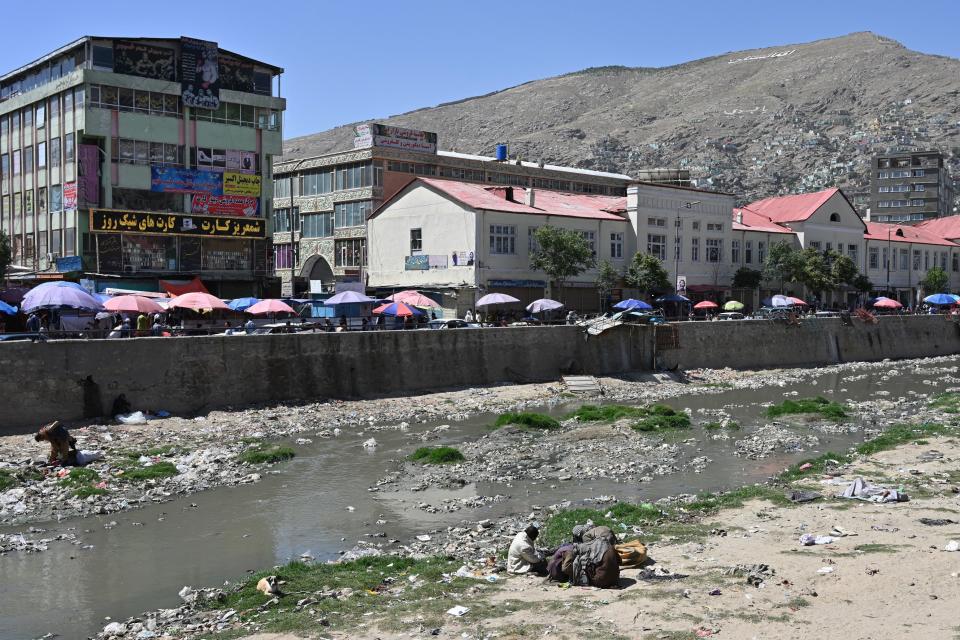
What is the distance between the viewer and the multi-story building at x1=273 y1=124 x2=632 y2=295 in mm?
66188

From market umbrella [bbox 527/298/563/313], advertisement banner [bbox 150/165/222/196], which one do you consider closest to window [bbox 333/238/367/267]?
advertisement banner [bbox 150/165/222/196]

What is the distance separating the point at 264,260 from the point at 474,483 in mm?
36608

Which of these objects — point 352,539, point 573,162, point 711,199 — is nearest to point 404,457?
point 352,539

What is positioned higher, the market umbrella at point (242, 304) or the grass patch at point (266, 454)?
the market umbrella at point (242, 304)

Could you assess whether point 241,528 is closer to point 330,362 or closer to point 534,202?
point 330,362

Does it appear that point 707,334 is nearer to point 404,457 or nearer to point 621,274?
point 621,274

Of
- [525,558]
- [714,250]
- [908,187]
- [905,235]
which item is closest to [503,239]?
[714,250]

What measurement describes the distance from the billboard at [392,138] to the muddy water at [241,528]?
4232 cm

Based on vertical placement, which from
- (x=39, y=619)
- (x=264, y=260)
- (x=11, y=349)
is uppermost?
(x=264, y=260)

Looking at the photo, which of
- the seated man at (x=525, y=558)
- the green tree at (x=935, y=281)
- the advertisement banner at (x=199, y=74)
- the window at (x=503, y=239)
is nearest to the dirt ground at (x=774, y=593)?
the seated man at (x=525, y=558)

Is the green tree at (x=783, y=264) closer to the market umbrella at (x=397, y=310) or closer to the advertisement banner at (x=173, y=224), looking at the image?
the market umbrella at (x=397, y=310)

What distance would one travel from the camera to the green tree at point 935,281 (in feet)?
274

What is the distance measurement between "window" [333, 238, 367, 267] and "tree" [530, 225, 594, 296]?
1677cm

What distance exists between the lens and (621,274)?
5956 cm
